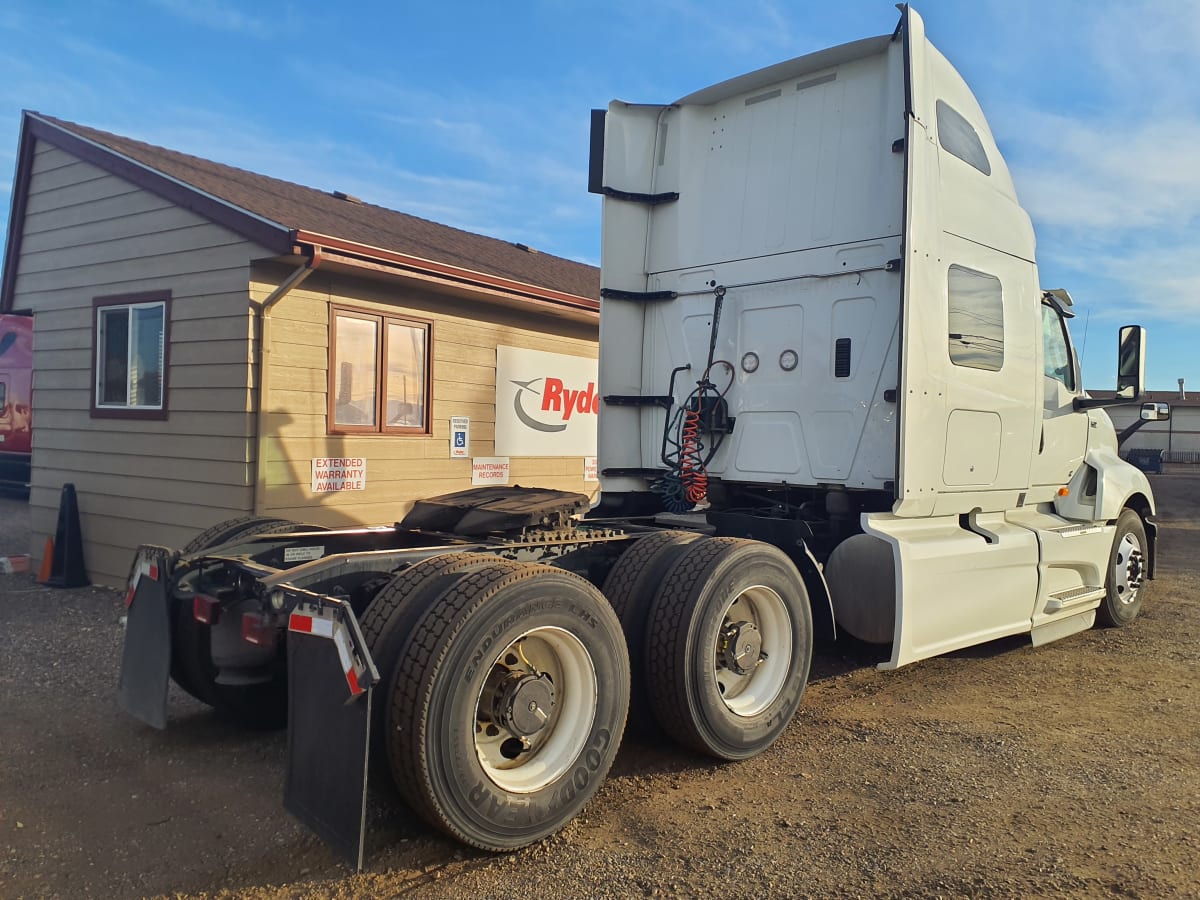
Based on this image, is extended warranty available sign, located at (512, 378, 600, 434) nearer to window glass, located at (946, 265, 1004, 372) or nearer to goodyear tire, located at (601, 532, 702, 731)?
window glass, located at (946, 265, 1004, 372)

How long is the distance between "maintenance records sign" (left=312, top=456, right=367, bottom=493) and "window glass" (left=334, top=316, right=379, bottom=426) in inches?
13.7

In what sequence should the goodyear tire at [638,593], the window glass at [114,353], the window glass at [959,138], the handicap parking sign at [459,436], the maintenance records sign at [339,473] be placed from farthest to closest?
the handicap parking sign at [459,436]
the window glass at [114,353]
the maintenance records sign at [339,473]
the window glass at [959,138]
the goodyear tire at [638,593]

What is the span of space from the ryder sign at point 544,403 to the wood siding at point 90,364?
Answer: 117 inches

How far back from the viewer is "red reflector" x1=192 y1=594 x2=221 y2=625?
404 cm

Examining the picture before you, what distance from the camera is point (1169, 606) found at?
865 cm

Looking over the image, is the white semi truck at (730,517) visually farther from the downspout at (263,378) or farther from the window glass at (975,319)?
the downspout at (263,378)

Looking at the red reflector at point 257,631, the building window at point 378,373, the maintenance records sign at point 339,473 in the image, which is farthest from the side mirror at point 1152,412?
the red reflector at point 257,631

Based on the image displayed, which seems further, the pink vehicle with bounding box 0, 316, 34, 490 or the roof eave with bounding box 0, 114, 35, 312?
the pink vehicle with bounding box 0, 316, 34, 490

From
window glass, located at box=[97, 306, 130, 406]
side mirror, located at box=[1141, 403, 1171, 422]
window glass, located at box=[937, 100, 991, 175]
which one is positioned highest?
window glass, located at box=[937, 100, 991, 175]

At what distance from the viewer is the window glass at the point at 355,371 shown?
8320 millimetres

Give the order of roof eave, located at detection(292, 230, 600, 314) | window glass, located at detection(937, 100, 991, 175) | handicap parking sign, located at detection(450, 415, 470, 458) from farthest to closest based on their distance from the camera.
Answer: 1. handicap parking sign, located at detection(450, 415, 470, 458)
2. roof eave, located at detection(292, 230, 600, 314)
3. window glass, located at detection(937, 100, 991, 175)

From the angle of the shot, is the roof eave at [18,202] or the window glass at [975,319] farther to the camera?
the roof eave at [18,202]

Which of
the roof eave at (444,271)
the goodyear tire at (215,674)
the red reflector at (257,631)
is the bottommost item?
the goodyear tire at (215,674)

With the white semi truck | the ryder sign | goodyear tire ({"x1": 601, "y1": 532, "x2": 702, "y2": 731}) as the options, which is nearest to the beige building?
the ryder sign
